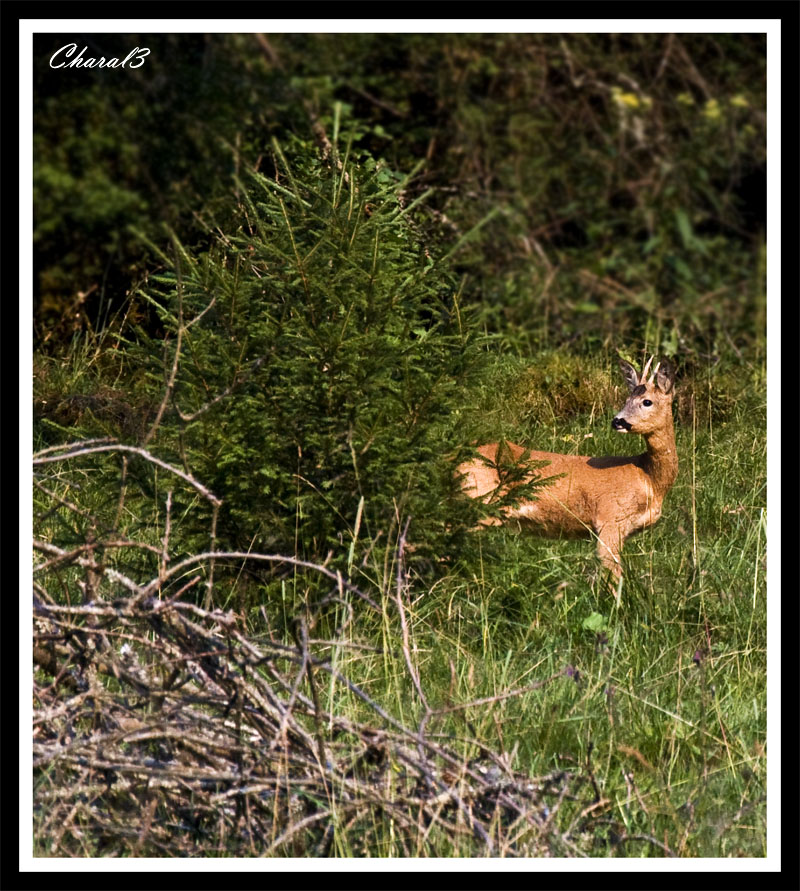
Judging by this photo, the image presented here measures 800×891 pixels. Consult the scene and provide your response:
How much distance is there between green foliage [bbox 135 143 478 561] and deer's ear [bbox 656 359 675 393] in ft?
3.61

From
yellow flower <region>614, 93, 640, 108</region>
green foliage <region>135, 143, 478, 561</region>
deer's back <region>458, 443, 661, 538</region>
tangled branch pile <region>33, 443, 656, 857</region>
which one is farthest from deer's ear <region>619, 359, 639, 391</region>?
yellow flower <region>614, 93, 640, 108</region>

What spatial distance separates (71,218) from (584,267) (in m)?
4.67

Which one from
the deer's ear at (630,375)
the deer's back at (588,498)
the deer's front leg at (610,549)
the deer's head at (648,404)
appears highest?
the deer's ear at (630,375)

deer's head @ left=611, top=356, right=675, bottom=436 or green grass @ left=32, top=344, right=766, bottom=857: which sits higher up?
deer's head @ left=611, top=356, right=675, bottom=436

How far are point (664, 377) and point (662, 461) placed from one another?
0.38 metres

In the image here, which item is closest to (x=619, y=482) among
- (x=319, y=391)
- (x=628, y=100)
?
(x=319, y=391)

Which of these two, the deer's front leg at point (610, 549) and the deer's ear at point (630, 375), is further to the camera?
the deer's ear at point (630, 375)

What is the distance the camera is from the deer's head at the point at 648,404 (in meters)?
5.89

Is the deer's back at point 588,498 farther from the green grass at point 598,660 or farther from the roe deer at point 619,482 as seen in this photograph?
the green grass at point 598,660

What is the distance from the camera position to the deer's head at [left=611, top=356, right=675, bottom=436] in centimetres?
589

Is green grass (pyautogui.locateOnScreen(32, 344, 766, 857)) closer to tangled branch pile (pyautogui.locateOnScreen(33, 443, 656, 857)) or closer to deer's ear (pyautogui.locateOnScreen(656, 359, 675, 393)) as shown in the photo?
tangled branch pile (pyautogui.locateOnScreen(33, 443, 656, 857))

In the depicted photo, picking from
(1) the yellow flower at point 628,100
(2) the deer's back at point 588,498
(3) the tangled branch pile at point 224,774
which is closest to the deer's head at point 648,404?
(2) the deer's back at point 588,498

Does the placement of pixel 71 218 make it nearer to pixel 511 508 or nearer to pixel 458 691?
pixel 511 508

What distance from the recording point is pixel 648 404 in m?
5.91
